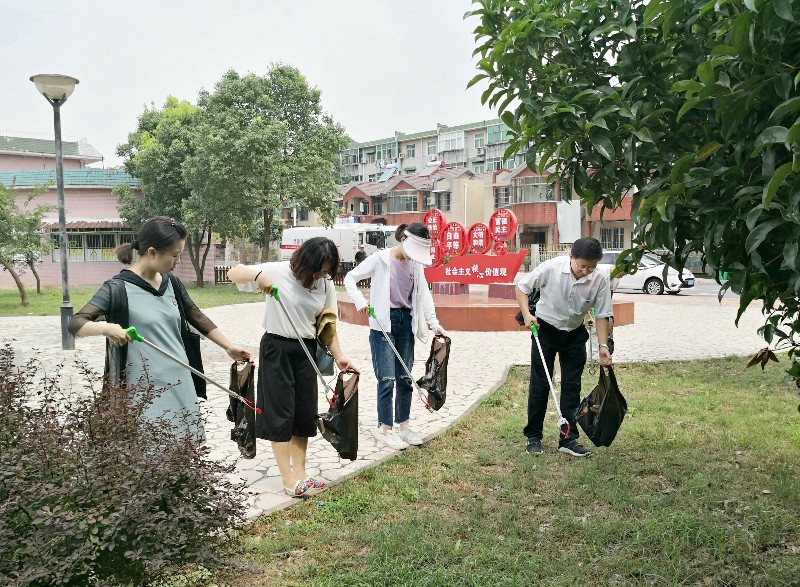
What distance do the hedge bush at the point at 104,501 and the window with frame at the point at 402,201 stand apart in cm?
4918

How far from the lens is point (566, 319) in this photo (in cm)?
535

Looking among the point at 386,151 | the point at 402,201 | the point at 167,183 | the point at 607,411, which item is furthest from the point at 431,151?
the point at 607,411

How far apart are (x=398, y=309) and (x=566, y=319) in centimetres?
139

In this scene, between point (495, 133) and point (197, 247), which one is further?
point (495, 133)

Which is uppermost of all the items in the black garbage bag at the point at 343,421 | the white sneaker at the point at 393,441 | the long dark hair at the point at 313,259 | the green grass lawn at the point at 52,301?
the long dark hair at the point at 313,259

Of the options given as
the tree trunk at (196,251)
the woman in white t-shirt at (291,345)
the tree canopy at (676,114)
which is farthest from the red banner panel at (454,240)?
the tree trunk at (196,251)

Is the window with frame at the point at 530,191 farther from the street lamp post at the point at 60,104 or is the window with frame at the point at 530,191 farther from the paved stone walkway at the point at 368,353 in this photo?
the street lamp post at the point at 60,104

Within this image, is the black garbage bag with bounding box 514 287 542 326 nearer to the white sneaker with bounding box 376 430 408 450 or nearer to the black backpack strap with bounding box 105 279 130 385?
the white sneaker with bounding box 376 430 408 450

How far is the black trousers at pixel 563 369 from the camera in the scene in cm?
548

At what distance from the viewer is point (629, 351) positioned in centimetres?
1123

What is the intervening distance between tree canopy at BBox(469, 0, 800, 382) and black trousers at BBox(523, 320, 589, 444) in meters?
1.80

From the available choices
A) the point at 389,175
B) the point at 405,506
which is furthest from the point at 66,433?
the point at 389,175

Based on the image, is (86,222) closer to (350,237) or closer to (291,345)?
(350,237)

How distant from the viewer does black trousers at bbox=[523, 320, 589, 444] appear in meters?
5.48
